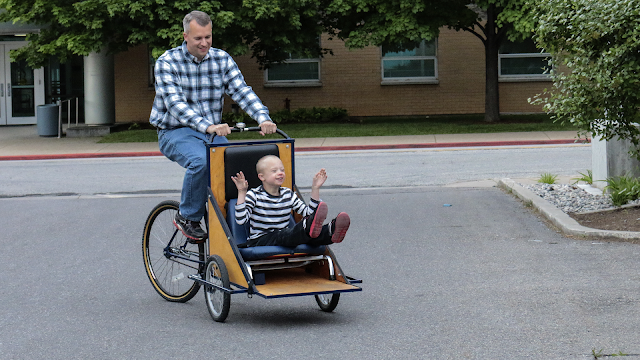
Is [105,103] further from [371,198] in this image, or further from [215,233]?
[215,233]

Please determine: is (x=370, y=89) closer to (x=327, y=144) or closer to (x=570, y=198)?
(x=327, y=144)

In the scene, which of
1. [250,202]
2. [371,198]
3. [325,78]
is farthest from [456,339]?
[325,78]

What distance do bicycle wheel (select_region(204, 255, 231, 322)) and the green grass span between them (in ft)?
54.0

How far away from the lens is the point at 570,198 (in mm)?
10289

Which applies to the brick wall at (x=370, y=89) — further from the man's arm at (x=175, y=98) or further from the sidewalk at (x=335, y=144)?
the man's arm at (x=175, y=98)

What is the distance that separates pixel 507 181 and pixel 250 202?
7.20 meters

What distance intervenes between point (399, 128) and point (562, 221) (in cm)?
1454

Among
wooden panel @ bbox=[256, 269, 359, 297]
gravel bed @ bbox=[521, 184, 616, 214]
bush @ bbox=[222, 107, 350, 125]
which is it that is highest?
bush @ bbox=[222, 107, 350, 125]

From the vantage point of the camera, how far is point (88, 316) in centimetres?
580

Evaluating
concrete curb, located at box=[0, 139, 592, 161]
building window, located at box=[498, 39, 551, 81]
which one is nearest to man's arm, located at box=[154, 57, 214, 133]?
concrete curb, located at box=[0, 139, 592, 161]

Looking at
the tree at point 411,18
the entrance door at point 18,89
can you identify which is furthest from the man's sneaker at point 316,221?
the entrance door at point 18,89

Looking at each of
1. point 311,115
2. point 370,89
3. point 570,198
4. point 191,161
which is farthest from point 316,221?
point 370,89

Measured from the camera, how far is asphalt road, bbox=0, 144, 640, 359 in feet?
16.1

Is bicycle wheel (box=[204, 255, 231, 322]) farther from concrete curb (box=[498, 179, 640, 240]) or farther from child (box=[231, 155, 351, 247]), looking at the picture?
concrete curb (box=[498, 179, 640, 240])
